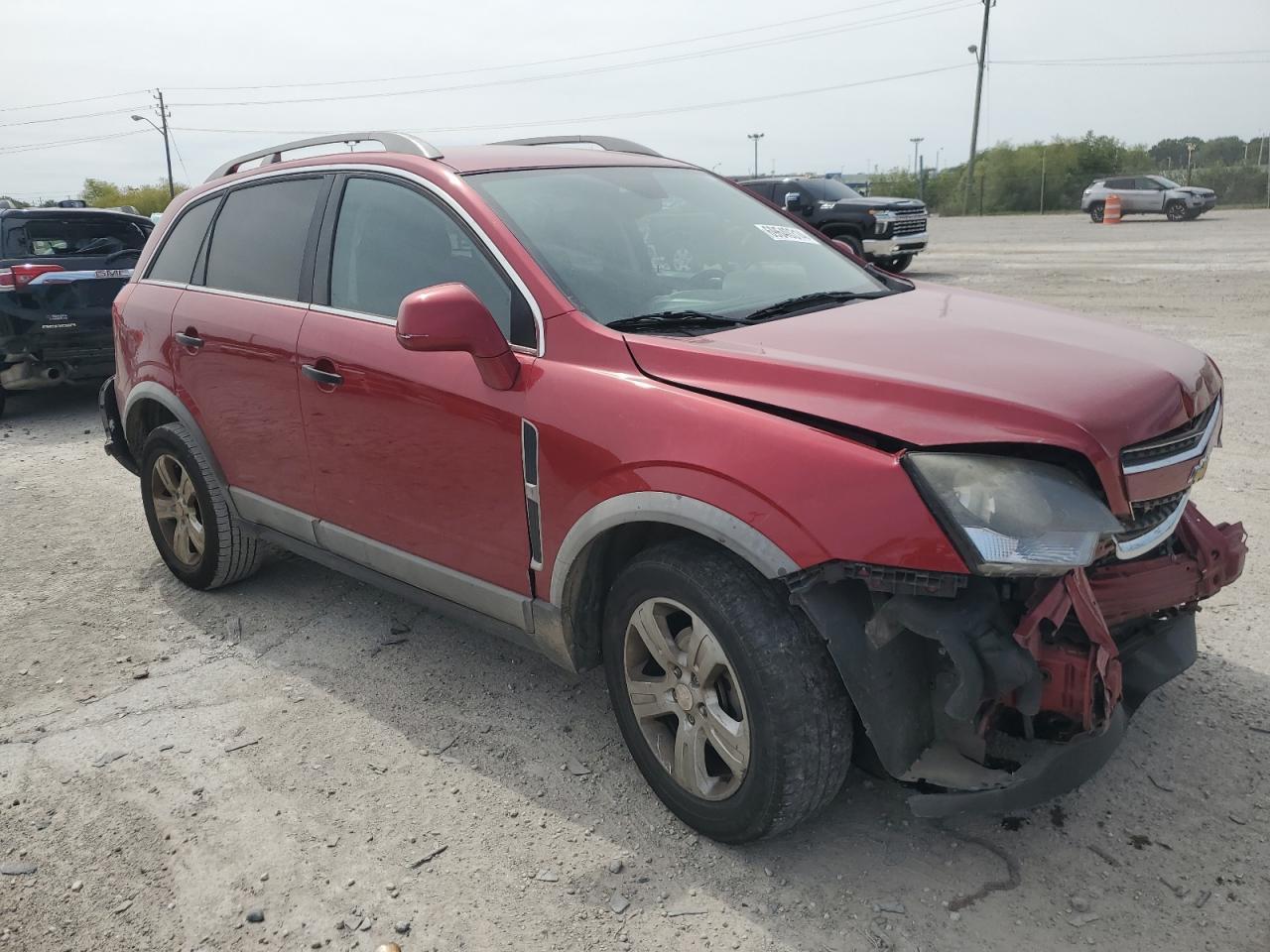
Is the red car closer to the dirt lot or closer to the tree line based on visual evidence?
the dirt lot

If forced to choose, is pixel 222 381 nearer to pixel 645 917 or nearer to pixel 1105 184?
pixel 645 917

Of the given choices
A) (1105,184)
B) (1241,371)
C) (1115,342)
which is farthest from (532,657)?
(1105,184)

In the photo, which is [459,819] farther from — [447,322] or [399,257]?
[399,257]

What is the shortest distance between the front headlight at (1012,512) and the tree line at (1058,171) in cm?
4732

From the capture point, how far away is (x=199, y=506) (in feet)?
14.5

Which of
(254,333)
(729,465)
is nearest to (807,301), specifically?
(729,465)

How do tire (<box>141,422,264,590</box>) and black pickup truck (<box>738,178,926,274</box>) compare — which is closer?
tire (<box>141,422,264,590</box>)

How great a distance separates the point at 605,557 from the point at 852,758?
0.89 metres

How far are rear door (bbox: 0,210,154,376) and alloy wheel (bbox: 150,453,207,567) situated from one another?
4682mm

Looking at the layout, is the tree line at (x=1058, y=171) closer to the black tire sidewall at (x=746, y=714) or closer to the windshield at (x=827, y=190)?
the windshield at (x=827, y=190)

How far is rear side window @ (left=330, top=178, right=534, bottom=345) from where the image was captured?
10.1ft

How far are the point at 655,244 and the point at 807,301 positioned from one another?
1.79ft

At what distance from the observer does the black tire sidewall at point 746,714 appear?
245cm

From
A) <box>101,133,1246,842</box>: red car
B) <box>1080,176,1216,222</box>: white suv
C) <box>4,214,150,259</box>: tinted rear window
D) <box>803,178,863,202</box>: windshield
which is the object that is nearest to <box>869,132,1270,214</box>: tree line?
<box>1080,176,1216,222</box>: white suv
